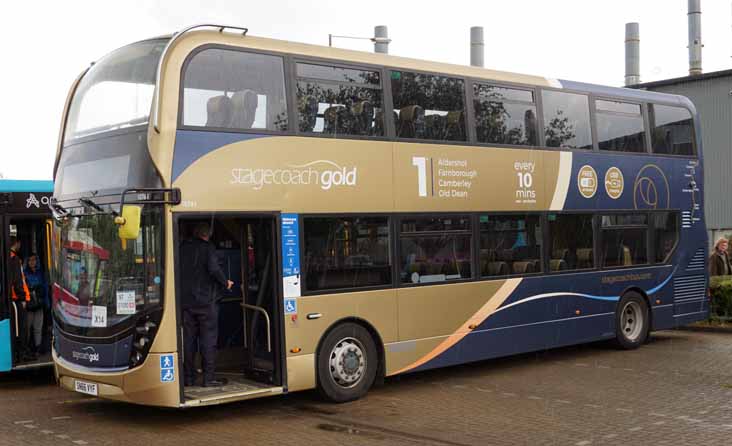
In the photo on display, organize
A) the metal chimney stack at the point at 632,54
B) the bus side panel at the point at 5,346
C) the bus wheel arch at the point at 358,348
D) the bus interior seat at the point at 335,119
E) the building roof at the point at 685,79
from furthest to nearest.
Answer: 1. the metal chimney stack at the point at 632,54
2. the building roof at the point at 685,79
3. the bus side panel at the point at 5,346
4. the bus interior seat at the point at 335,119
5. the bus wheel arch at the point at 358,348

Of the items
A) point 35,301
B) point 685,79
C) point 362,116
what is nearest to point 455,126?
point 362,116

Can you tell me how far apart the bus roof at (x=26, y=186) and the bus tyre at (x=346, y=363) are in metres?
4.99

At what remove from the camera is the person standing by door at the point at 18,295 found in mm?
12225

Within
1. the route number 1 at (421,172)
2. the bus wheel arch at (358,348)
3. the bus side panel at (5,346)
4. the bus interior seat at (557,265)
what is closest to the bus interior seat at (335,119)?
the route number 1 at (421,172)

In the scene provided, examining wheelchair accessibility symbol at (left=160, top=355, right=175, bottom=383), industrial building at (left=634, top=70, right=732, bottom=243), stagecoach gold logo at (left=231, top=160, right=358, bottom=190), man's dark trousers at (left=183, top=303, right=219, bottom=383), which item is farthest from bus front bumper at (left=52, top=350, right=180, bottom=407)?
industrial building at (left=634, top=70, right=732, bottom=243)

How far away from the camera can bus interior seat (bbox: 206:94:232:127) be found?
9.83m

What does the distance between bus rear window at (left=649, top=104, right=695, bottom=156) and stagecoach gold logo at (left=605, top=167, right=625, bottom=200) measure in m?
1.14

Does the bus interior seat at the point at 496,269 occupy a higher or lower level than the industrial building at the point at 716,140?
lower

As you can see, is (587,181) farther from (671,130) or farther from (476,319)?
(476,319)

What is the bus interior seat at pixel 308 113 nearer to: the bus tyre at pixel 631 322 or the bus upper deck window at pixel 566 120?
the bus upper deck window at pixel 566 120

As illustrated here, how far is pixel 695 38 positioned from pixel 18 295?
26.4m

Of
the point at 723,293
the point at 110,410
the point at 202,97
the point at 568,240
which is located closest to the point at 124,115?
the point at 202,97

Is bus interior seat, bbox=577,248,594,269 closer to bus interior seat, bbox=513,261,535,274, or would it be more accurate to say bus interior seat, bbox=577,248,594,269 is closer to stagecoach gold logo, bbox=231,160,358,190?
bus interior seat, bbox=513,261,535,274

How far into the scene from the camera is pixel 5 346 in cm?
1213
